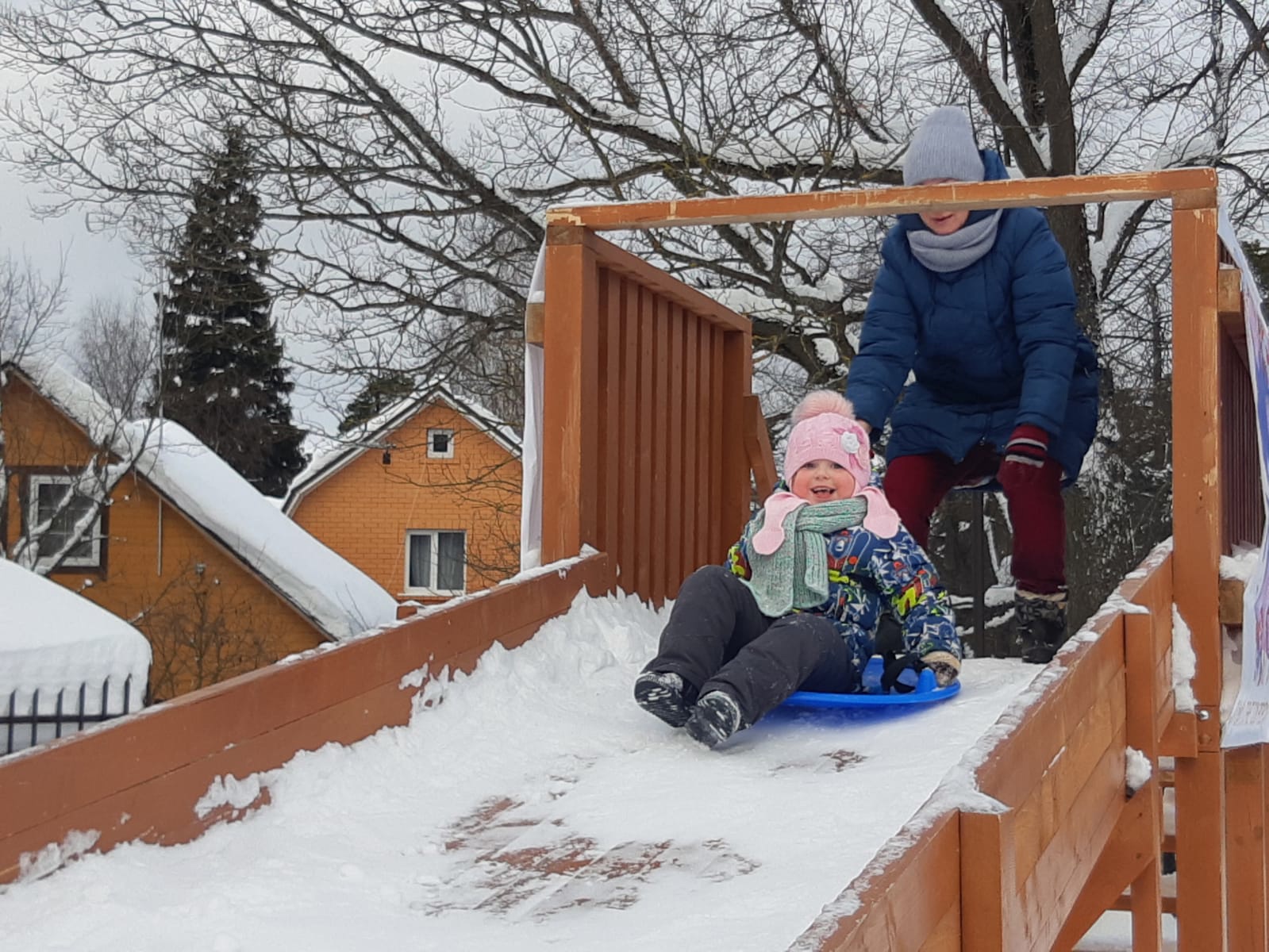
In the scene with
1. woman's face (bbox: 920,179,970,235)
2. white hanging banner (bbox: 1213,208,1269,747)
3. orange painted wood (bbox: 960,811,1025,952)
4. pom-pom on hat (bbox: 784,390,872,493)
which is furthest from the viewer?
woman's face (bbox: 920,179,970,235)

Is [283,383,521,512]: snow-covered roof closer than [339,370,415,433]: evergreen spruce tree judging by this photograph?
No

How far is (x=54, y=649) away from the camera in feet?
27.3

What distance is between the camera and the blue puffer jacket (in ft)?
13.3

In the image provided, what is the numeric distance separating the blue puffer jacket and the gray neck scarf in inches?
1.3

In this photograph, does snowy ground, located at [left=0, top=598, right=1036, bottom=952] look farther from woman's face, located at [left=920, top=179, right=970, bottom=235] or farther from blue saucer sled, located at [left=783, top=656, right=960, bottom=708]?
woman's face, located at [left=920, top=179, right=970, bottom=235]

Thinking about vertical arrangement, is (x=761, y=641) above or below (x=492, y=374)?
below

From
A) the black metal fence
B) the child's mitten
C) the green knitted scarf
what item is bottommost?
the black metal fence

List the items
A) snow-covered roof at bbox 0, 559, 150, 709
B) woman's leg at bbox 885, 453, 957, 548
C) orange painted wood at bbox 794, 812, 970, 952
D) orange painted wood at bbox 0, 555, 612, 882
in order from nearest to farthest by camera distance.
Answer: orange painted wood at bbox 794, 812, 970, 952 < orange painted wood at bbox 0, 555, 612, 882 < woman's leg at bbox 885, 453, 957, 548 < snow-covered roof at bbox 0, 559, 150, 709

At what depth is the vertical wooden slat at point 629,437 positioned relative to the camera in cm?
432

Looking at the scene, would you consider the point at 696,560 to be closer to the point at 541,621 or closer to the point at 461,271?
the point at 541,621

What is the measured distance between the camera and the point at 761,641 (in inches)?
115

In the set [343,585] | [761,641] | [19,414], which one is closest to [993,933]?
[761,641]

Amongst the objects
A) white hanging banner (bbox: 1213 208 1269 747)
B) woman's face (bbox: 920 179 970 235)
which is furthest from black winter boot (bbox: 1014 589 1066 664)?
woman's face (bbox: 920 179 970 235)

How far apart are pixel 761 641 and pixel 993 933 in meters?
1.33
